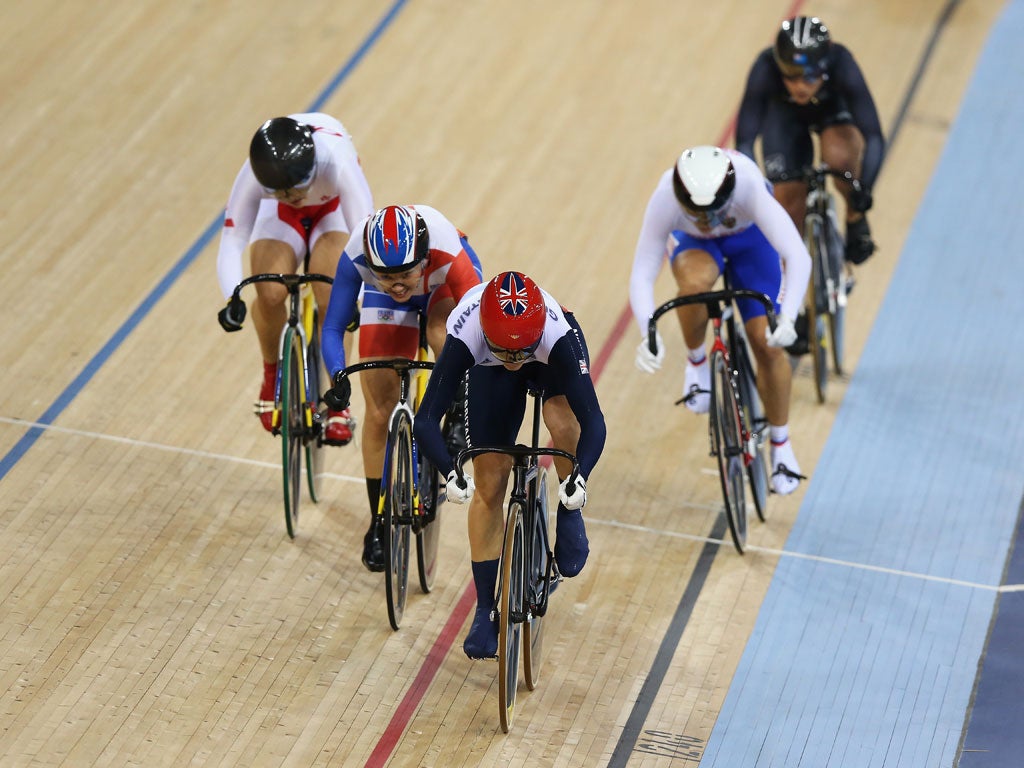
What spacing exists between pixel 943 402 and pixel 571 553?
2455 mm

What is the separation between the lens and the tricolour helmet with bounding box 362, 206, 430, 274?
14.4 feet

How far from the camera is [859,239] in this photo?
6.11 metres

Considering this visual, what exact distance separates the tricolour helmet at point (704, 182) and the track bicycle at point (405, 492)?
927mm

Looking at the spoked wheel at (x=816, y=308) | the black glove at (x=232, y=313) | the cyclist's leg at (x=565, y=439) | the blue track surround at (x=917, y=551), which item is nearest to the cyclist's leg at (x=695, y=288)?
the blue track surround at (x=917, y=551)

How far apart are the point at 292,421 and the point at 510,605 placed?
1281mm

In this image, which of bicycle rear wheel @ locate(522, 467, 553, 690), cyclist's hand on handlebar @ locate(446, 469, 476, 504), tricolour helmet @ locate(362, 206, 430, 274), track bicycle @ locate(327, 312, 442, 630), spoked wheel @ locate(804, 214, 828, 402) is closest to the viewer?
cyclist's hand on handlebar @ locate(446, 469, 476, 504)

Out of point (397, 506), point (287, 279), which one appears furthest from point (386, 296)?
point (397, 506)

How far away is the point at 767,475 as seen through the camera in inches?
222

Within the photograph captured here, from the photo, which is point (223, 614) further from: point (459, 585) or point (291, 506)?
point (459, 585)

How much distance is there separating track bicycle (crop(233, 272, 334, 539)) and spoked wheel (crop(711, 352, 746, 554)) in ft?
4.26

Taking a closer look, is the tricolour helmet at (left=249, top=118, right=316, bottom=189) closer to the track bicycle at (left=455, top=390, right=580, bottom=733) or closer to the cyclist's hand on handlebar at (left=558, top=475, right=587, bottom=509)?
the track bicycle at (left=455, top=390, right=580, bottom=733)

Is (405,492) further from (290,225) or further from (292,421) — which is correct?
(290,225)

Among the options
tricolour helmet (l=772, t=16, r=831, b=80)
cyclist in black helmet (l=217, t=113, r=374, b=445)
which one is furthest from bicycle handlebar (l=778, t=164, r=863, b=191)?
cyclist in black helmet (l=217, t=113, r=374, b=445)

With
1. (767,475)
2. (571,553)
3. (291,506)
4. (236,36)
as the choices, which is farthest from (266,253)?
(236,36)
